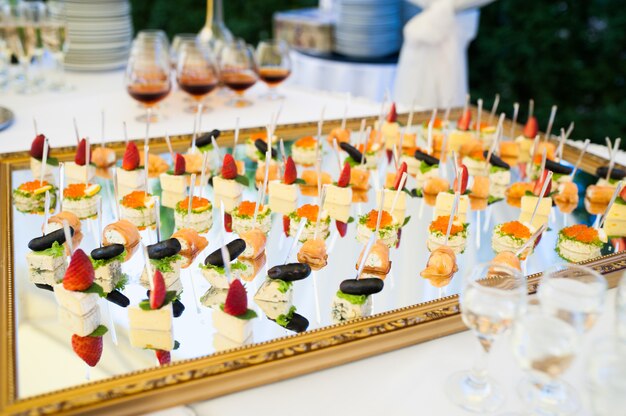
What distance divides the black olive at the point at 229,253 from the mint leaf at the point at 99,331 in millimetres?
310

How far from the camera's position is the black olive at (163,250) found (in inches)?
64.9

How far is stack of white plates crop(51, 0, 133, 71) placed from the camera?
3373 millimetres

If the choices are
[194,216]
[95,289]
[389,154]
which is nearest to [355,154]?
[389,154]

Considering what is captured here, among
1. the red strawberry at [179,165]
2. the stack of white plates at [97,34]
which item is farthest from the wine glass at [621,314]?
the stack of white plates at [97,34]

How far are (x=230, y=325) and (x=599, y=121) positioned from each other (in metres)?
4.52

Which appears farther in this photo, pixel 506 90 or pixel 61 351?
pixel 506 90

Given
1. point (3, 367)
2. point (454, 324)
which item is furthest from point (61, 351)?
point (454, 324)

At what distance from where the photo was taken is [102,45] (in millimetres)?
3543

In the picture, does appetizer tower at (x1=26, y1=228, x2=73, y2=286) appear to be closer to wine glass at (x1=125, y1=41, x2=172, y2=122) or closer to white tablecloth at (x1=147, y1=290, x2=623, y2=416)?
white tablecloth at (x1=147, y1=290, x2=623, y2=416)

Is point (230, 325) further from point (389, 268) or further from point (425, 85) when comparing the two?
point (425, 85)

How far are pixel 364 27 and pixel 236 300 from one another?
3.31 m

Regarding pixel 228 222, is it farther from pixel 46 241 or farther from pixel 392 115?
pixel 392 115

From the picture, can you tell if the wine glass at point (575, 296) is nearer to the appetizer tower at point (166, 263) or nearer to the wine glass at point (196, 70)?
the appetizer tower at point (166, 263)

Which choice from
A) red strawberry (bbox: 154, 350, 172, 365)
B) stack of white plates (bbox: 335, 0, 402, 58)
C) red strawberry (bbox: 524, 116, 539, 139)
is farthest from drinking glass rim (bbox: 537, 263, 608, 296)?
stack of white plates (bbox: 335, 0, 402, 58)
